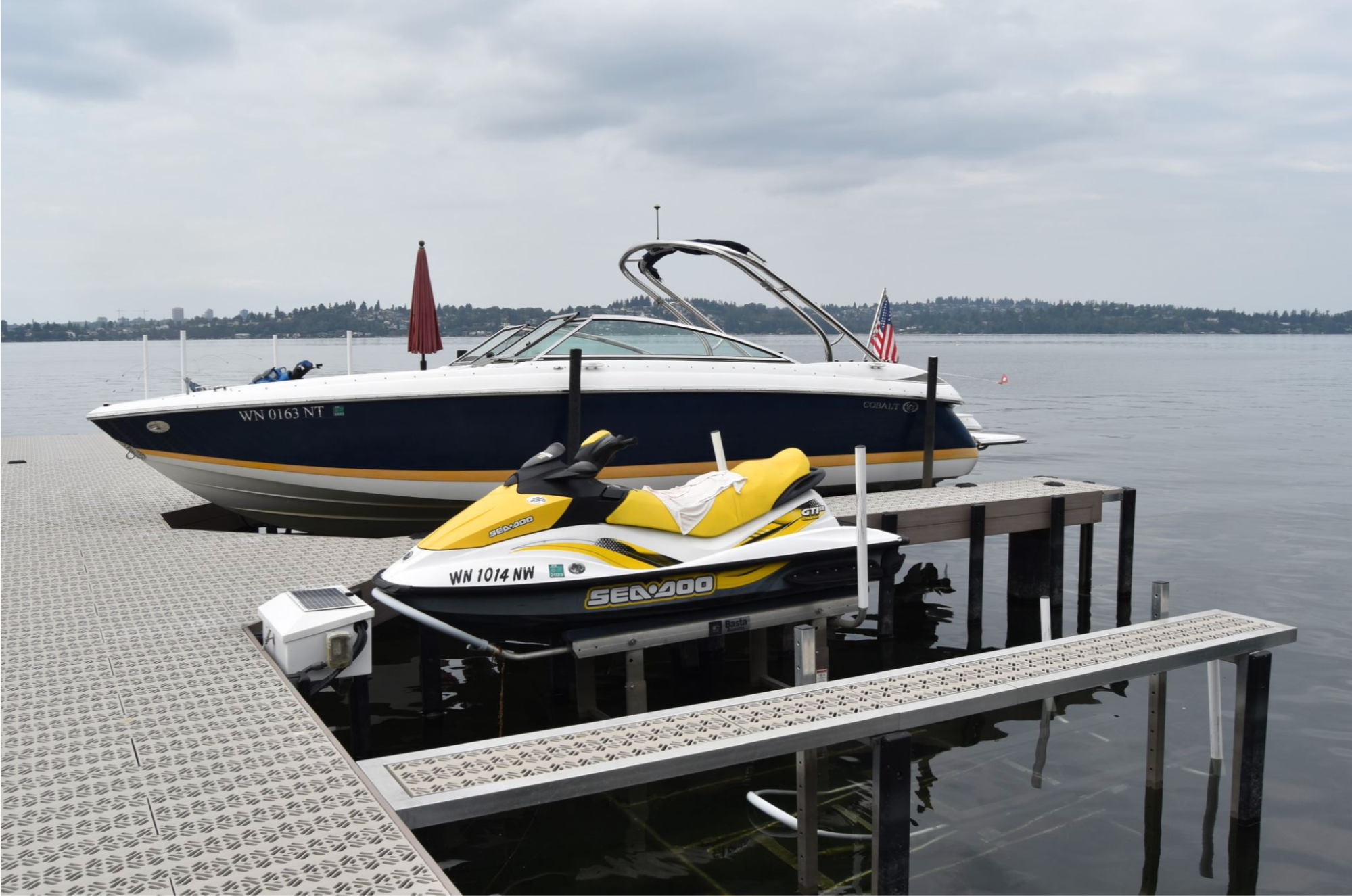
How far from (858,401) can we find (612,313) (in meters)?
2.29

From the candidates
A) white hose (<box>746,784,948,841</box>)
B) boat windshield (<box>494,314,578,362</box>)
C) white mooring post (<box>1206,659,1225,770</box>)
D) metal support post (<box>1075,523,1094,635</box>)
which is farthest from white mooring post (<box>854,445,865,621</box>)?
metal support post (<box>1075,523,1094,635</box>)

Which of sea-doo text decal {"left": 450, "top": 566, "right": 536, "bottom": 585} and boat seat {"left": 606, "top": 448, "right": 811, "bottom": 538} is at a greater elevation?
boat seat {"left": 606, "top": 448, "right": 811, "bottom": 538}

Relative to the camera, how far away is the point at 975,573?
830 cm

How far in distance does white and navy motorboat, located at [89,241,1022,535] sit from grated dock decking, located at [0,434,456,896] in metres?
1.21

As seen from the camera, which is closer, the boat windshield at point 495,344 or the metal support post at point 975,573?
the metal support post at point 975,573

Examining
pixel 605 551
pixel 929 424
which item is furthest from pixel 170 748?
pixel 929 424

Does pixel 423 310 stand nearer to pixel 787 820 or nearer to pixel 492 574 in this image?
pixel 492 574

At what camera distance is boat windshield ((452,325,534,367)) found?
28.0 feet

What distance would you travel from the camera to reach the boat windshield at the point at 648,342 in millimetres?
8141

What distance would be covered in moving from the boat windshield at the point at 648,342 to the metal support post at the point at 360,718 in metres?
3.76

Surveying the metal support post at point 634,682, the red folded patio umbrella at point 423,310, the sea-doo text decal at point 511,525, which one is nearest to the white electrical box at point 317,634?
the sea-doo text decal at point 511,525

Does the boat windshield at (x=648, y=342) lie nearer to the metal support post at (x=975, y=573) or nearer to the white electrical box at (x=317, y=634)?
the metal support post at (x=975, y=573)

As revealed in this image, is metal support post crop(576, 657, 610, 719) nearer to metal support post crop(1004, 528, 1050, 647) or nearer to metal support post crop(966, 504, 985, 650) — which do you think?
metal support post crop(966, 504, 985, 650)

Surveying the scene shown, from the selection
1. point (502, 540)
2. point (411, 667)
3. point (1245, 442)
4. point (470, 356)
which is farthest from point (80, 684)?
point (1245, 442)
